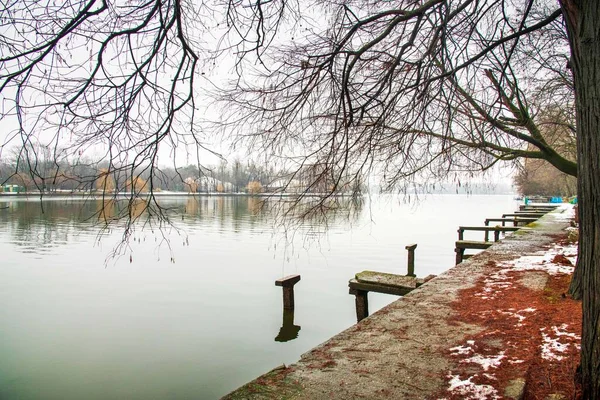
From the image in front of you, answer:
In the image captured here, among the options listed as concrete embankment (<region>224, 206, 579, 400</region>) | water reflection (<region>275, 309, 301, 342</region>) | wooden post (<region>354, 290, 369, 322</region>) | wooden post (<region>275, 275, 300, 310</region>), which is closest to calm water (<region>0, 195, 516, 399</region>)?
water reflection (<region>275, 309, 301, 342</region>)

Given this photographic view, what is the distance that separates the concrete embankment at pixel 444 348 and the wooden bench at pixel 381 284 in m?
1.16

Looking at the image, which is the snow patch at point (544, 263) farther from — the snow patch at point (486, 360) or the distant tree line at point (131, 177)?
the distant tree line at point (131, 177)

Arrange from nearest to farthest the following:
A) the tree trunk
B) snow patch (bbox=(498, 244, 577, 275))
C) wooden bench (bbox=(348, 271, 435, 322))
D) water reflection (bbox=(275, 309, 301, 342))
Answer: the tree trunk, snow patch (bbox=(498, 244, 577, 275)), wooden bench (bbox=(348, 271, 435, 322)), water reflection (bbox=(275, 309, 301, 342))

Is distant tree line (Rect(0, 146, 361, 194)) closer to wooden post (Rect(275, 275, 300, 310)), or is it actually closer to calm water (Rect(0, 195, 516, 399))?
calm water (Rect(0, 195, 516, 399))

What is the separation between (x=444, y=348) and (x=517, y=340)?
785 mm

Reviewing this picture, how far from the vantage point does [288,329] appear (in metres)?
10.2

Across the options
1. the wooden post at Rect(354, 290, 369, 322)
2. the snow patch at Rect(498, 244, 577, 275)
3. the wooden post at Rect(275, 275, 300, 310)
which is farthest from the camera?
the wooden post at Rect(275, 275, 300, 310)

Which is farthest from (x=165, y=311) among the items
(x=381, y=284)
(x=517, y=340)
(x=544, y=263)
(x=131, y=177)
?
(x=517, y=340)

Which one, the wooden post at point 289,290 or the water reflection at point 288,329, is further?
the wooden post at point 289,290

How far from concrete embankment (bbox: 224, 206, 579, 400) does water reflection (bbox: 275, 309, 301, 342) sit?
4.53 m

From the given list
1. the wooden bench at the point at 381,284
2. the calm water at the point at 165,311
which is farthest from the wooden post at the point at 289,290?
the wooden bench at the point at 381,284

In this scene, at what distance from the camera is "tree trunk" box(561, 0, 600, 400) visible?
2660mm

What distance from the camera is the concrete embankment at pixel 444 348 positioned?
3055 mm

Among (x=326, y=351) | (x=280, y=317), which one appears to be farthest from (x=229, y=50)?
(x=280, y=317)
